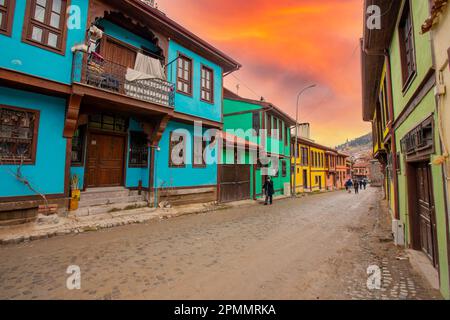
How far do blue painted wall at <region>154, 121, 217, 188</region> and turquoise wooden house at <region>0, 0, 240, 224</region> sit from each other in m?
0.05

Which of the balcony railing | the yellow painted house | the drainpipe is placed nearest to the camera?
the balcony railing

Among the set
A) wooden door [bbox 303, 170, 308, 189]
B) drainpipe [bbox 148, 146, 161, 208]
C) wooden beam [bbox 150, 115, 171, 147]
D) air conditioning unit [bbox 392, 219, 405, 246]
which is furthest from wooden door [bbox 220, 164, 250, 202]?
wooden door [bbox 303, 170, 308, 189]

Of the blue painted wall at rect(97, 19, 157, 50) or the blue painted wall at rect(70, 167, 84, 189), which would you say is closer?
the blue painted wall at rect(70, 167, 84, 189)

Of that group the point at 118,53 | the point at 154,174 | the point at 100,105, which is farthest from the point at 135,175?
the point at 118,53

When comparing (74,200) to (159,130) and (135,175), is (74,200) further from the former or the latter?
(159,130)

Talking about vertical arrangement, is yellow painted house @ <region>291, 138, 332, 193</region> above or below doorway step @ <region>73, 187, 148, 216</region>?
above

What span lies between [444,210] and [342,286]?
1.88 metres

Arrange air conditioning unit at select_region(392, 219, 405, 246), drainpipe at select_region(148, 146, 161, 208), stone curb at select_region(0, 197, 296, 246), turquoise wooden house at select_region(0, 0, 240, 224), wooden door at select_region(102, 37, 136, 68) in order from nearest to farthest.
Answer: stone curb at select_region(0, 197, 296, 246), air conditioning unit at select_region(392, 219, 405, 246), turquoise wooden house at select_region(0, 0, 240, 224), wooden door at select_region(102, 37, 136, 68), drainpipe at select_region(148, 146, 161, 208)

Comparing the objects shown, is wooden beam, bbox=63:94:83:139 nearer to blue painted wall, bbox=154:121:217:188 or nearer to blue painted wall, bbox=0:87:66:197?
blue painted wall, bbox=0:87:66:197

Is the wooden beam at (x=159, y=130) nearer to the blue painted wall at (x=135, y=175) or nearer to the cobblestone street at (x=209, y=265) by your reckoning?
the blue painted wall at (x=135, y=175)

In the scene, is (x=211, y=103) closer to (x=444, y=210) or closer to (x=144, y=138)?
(x=144, y=138)

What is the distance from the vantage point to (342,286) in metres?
3.63

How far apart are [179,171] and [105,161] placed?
340 centimetres

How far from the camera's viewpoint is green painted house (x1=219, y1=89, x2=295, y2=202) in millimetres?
14703
